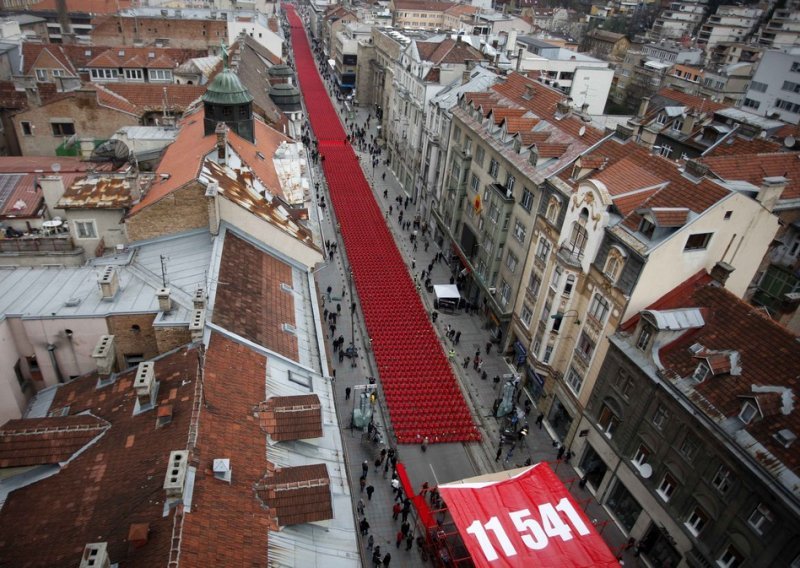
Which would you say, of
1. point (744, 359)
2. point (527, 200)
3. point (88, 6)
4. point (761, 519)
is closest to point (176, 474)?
point (761, 519)

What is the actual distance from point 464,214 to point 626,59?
95280mm

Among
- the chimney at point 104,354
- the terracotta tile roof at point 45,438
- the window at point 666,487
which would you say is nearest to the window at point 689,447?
the window at point 666,487

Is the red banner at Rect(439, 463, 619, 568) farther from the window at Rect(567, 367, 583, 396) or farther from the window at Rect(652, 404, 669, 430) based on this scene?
the window at Rect(567, 367, 583, 396)

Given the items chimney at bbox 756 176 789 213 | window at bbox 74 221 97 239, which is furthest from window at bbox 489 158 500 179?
window at bbox 74 221 97 239

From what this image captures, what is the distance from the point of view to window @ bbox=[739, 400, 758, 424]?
2405 cm

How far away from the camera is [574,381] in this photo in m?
35.8

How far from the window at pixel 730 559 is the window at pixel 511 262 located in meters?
23.8

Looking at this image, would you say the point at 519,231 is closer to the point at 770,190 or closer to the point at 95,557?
the point at 770,190

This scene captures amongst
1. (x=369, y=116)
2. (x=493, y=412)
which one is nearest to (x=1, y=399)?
(x=493, y=412)

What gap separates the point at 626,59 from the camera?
123 m

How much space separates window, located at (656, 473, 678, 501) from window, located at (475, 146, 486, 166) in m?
31.1

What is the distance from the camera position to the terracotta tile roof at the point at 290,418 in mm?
21531

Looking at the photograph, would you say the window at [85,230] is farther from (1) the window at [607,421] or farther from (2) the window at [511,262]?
(1) the window at [607,421]

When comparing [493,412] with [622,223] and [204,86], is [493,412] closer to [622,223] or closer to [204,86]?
[622,223]
